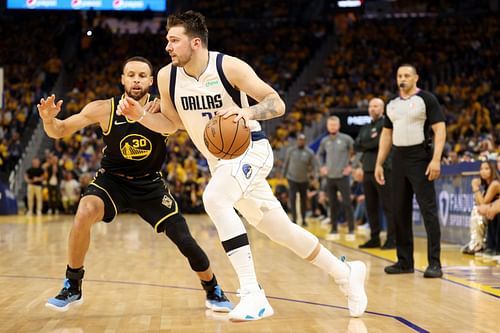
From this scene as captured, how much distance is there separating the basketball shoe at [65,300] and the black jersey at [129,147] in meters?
0.88

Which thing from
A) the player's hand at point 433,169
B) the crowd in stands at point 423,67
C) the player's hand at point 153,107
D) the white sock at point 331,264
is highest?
the crowd in stands at point 423,67

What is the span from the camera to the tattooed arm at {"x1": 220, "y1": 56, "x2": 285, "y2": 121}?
439cm

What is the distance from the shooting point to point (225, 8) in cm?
3581

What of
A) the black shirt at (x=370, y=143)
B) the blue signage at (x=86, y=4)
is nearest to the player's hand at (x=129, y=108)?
the black shirt at (x=370, y=143)

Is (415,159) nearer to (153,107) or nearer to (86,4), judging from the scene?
(153,107)

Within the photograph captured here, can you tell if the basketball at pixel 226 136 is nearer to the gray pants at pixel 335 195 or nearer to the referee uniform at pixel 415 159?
the referee uniform at pixel 415 159

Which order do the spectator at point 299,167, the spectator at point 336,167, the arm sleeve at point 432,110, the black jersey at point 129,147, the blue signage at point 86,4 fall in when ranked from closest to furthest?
the black jersey at point 129,147 < the arm sleeve at point 432,110 < the spectator at point 336,167 < the spectator at point 299,167 < the blue signage at point 86,4

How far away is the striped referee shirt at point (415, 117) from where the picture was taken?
7.23 m

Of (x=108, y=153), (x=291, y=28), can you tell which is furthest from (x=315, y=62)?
(x=108, y=153)

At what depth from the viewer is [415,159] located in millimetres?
7250

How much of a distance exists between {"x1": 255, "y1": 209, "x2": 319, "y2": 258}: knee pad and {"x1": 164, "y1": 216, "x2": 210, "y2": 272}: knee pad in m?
0.66

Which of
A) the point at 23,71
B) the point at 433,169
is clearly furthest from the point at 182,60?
the point at 23,71

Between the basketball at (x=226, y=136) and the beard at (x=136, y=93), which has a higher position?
the beard at (x=136, y=93)

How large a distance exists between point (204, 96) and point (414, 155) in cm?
320
